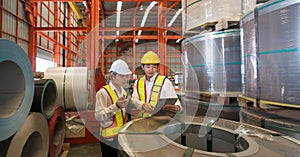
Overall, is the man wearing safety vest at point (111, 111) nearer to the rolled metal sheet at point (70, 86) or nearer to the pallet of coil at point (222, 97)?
the pallet of coil at point (222, 97)

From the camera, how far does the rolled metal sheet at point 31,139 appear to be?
1.58m

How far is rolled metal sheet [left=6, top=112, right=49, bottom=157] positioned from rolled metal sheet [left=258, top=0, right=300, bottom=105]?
6.80 ft

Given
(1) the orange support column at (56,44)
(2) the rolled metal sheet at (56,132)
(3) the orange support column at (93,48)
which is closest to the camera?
(2) the rolled metal sheet at (56,132)

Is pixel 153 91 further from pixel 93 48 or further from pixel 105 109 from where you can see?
pixel 93 48

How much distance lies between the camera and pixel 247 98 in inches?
65.8

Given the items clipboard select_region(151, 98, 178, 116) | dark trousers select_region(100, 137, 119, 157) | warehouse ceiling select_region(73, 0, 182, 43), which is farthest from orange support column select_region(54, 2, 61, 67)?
clipboard select_region(151, 98, 178, 116)

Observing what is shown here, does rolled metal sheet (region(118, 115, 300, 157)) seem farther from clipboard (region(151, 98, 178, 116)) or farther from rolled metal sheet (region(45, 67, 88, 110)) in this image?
rolled metal sheet (region(45, 67, 88, 110))

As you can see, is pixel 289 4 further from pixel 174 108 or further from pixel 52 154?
Answer: pixel 52 154

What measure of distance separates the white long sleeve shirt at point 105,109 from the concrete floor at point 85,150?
174cm

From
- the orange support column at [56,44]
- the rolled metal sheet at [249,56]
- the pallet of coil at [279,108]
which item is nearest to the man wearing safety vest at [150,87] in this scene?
the rolled metal sheet at [249,56]

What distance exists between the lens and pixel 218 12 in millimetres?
2082

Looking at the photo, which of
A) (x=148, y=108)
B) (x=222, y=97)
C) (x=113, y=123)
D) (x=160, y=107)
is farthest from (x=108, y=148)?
(x=222, y=97)

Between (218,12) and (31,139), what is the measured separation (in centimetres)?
263

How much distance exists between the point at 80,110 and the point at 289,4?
12.6 ft
